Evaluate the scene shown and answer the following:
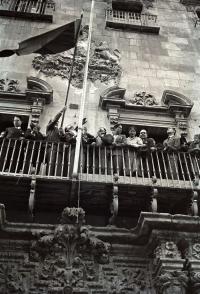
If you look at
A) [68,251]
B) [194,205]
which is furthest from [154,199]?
[68,251]

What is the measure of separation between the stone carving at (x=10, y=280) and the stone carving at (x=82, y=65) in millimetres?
7016

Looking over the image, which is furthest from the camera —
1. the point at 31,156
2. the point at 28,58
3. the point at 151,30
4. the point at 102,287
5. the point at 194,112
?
the point at 151,30

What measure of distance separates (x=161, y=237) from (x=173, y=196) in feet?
3.77

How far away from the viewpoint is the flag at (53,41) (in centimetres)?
1099

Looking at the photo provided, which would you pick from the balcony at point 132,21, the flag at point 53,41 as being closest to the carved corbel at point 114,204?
the flag at point 53,41

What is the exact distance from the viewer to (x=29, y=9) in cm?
1638

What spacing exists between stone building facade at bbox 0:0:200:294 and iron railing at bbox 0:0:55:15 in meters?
2.71

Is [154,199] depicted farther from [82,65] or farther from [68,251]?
[82,65]

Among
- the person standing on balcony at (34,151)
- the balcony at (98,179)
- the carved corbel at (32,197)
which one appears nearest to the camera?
the carved corbel at (32,197)

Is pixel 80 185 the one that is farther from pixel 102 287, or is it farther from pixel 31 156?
pixel 102 287

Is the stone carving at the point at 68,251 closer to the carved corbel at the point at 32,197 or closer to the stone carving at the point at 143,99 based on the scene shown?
the carved corbel at the point at 32,197

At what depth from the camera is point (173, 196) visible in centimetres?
871

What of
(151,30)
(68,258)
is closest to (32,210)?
(68,258)

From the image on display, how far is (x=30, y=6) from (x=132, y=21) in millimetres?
4184
